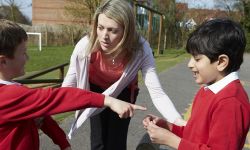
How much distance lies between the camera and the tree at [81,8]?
4003 cm

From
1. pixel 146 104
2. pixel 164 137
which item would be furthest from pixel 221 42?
pixel 146 104

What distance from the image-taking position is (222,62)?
2.38 m

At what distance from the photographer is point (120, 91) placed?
378cm

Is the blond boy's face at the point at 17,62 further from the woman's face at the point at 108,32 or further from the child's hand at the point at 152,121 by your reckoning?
the woman's face at the point at 108,32

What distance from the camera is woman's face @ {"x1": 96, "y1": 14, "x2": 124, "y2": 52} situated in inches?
136

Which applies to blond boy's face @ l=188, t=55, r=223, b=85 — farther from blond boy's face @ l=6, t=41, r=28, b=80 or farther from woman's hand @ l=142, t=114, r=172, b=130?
blond boy's face @ l=6, t=41, r=28, b=80

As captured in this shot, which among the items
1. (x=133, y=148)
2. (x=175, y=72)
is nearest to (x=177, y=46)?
(x=175, y=72)

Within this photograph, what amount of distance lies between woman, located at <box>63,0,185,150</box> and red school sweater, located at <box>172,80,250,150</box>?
1.00 metres

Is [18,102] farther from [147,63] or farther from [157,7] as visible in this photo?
[157,7]

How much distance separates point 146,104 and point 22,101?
21.9 feet

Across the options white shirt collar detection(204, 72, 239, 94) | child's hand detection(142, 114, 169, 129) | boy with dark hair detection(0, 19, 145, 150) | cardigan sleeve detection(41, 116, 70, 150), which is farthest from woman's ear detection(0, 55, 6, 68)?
white shirt collar detection(204, 72, 239, 94)

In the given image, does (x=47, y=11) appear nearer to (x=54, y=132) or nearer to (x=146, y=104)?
(x=146, y=104)

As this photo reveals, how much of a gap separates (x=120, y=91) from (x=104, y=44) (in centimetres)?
46

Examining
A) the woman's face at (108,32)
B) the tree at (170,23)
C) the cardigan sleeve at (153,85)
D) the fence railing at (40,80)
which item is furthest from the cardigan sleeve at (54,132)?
the tree at (170,23)
